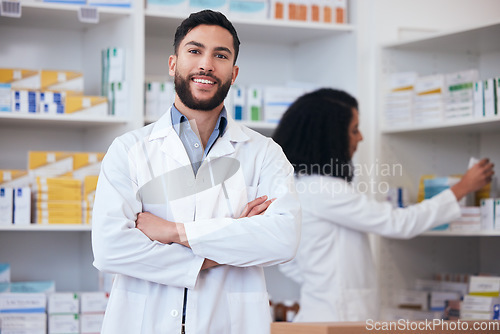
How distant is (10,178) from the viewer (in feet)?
10.0

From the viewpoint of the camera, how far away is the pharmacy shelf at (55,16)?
3154 millimetres

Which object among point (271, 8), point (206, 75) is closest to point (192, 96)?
point (206, 75)

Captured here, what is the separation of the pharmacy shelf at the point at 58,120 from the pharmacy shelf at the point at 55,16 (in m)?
0.49

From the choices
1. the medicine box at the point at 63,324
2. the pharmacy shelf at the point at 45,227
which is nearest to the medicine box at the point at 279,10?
the pharmacy shelf at the point at 45,227

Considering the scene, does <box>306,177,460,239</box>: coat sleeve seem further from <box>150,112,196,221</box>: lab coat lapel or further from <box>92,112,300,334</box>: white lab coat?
<box>150,112,196,221</box>: lab coat lapel

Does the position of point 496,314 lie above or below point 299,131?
below

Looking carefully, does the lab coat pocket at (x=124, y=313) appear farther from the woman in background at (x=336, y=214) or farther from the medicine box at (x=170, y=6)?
the medicine box at (x=170, y=6)

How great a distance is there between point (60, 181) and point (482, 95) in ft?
6.14

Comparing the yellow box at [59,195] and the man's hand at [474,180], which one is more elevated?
the man's hand at [474,180]

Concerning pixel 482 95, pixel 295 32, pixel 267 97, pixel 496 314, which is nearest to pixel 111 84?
pixel 267 97

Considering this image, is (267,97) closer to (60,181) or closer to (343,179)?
(343,179)

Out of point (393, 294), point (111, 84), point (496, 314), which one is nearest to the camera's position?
point (496, 314)

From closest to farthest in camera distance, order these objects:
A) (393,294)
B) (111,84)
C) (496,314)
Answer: (496,314), (111,84), (393,294)

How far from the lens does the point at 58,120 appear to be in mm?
3156
